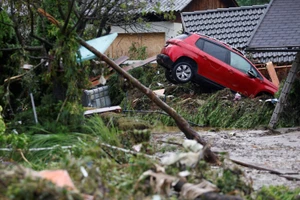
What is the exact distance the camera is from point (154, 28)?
31203 mm

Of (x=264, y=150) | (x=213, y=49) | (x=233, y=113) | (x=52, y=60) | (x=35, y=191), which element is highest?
(x=52, y=60)

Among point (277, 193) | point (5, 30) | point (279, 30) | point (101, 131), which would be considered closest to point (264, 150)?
point (101, 131)

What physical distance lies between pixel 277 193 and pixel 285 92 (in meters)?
9.58

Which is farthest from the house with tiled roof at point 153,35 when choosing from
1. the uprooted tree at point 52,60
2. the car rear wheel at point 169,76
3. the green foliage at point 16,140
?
the green foliage at point 16,140

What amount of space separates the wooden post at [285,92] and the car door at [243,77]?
4.05 meters

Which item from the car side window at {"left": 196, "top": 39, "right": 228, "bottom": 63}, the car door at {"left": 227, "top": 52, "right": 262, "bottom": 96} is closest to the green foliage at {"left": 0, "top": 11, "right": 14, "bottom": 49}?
the car side window at {"left": 196, "top": 39, "right": 228, "bottom": 63}

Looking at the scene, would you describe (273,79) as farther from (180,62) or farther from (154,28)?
(154,28)

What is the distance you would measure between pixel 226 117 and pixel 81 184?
14083mm

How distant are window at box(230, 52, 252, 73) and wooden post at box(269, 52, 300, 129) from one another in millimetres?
4450

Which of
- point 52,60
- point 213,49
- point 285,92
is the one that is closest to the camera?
point 52,60

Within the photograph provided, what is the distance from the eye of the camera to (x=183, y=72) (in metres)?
21.8

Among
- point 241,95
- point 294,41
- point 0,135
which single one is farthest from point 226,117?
point 0,135

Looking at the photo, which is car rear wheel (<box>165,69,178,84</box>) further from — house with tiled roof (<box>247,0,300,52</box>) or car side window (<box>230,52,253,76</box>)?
house with tiled roof (<box>247,0,300,52</box>)

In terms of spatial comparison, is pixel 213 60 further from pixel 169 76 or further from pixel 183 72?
pixel 169 76
